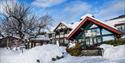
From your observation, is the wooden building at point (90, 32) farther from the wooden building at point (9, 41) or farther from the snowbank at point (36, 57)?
the wooden building at point (9, 41)

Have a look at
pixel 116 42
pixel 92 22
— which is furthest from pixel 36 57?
pixel 92 22

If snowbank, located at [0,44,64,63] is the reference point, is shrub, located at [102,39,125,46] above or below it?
above

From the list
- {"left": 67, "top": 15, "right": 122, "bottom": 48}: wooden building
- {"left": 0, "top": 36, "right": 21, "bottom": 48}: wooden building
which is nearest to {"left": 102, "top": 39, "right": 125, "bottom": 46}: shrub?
{"left": 67, "top": 15, "right": 122, "bottom": 48}: wooden building

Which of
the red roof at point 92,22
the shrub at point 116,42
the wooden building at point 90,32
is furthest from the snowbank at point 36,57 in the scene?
the wooden building at point 90,32

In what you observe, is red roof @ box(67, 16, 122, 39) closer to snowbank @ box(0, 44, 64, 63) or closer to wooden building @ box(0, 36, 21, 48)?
snowbank @ box(0, 44, 64, 63)

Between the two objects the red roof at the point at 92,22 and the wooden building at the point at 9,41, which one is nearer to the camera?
the red roof at the point at 92,22

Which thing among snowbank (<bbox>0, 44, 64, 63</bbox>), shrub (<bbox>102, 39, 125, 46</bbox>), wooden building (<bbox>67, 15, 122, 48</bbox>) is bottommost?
snowbank (<bbox>0, 44, 64, 63</bbox>)

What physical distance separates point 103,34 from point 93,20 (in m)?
2.00

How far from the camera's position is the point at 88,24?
23969 millimetres

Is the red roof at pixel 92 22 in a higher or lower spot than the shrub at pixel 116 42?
higher

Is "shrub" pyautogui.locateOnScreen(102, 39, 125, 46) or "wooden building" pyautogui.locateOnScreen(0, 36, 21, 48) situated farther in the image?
"wooden building" pyautogui.locateOnScreen(0, 36, 21, 48)

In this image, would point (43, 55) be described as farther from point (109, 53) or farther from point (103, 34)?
point (103, 34)

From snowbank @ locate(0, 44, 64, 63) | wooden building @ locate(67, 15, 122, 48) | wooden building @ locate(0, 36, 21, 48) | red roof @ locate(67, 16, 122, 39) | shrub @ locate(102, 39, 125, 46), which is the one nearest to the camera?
snowbank @ locate(0, 44, 64, 63)

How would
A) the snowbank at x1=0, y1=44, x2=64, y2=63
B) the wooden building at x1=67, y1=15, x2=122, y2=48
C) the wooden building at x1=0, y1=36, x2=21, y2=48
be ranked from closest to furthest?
the snowbank at x1=0, y1=44, x2=64, y2=63 < the wooden building at x1=67, y1=15, x2=122, y2=48 < the wooden building at x1=0, y1=36, x2=21, y2=48
